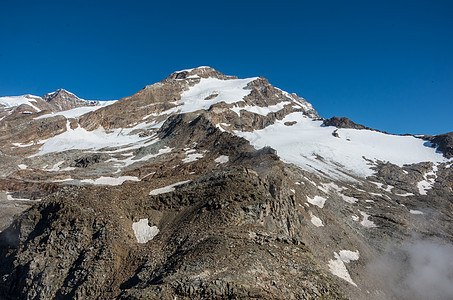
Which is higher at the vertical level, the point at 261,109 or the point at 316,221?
the point at 261,109

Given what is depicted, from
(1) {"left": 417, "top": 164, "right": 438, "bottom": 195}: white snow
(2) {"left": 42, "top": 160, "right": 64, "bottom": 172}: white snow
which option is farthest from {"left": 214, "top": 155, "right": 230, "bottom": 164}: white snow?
(1) {"left": 417, "top": 164, "right": 438, "bottom": 195}: white snow

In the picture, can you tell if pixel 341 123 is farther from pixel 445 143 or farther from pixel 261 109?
pixel 445 143

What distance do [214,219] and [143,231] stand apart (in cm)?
694

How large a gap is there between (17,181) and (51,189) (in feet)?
30.6

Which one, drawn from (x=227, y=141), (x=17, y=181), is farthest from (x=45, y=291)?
(x=227, y=141)

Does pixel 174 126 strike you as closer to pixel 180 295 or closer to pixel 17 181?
pixel 17 181

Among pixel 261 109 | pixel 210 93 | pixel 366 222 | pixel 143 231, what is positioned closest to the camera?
pixel 143 231

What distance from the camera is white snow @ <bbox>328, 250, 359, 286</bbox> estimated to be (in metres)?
32.8

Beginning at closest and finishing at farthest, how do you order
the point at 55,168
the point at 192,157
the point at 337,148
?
1. the point at 192,157
2. the point at 55,168
3. the point at 337,148

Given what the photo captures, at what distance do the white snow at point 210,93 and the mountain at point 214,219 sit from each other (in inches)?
1494

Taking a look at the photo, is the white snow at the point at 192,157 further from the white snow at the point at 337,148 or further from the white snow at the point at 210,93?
the white snow at the point at 210,93

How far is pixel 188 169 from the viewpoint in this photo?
55.9 m

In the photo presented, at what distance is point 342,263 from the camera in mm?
35375

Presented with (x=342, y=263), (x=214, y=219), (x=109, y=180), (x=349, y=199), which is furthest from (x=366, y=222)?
(x=109, y=180)
